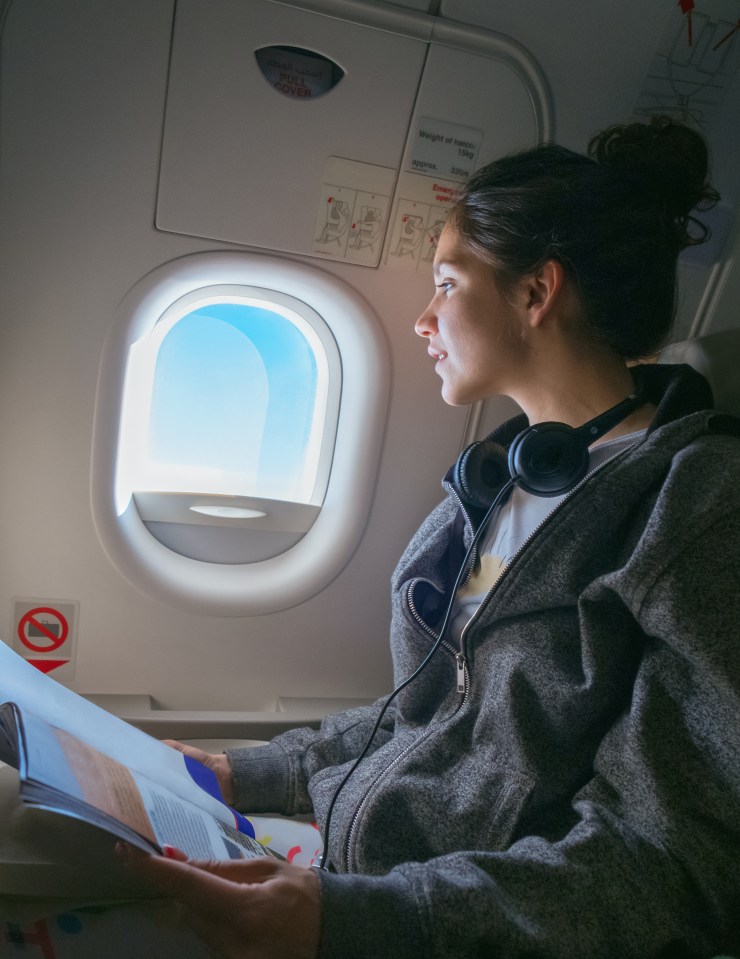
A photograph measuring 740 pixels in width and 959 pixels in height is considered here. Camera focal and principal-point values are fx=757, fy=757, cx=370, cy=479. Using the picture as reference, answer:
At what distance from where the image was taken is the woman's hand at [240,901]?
73 cm

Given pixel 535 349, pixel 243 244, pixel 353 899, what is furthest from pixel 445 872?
pixel 243 244

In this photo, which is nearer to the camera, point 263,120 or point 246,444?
point 263,120

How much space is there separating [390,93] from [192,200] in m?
0.42

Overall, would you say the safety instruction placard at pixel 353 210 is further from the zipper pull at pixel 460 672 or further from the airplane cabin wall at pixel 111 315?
the zipper pull at pixel 460 672

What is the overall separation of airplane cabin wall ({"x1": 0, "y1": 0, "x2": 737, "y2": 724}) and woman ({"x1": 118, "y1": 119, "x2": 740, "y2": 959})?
0.95 ft

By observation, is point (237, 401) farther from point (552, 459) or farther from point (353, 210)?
point (552, 459)

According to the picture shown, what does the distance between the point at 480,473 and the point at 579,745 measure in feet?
1.38

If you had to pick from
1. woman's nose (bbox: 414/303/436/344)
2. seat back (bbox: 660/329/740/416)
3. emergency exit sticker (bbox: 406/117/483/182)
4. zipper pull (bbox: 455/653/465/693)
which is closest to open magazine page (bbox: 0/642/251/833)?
zipper pull (bbox: 455/653/465/693)

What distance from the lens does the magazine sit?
0.68 metres

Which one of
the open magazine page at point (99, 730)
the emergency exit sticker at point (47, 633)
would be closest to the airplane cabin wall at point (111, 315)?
the emergency exit sticker at point (47, 633)

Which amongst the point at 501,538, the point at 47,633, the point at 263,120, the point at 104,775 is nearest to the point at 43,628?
the point at 47,633

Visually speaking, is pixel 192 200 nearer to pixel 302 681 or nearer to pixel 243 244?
pixel 243 244

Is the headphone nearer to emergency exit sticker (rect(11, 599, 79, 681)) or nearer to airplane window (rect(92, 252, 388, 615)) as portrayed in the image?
airplane window (rect(92, 252, 388, 615))

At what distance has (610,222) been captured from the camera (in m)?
1.19
